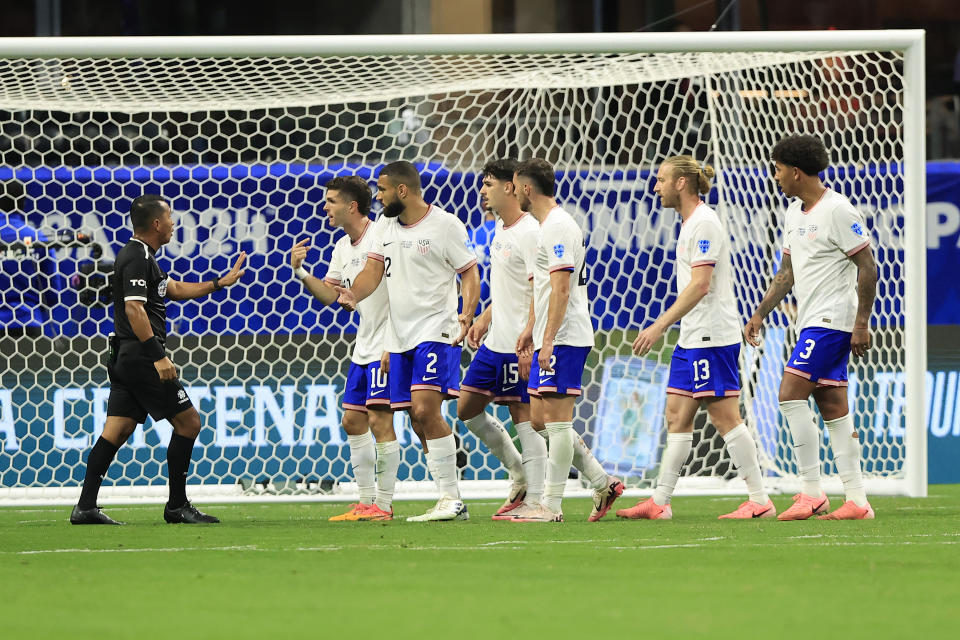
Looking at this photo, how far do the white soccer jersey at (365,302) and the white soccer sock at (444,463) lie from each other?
643 mm

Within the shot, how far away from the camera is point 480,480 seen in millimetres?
10852

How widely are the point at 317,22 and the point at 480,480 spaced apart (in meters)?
9.94

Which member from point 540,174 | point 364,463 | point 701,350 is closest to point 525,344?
point 540,174

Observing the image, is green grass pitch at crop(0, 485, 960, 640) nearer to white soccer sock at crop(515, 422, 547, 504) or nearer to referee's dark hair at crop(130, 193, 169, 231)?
white soccer sock at crop(515, 422, 547, 504)

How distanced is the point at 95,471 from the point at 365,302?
1.83 meters

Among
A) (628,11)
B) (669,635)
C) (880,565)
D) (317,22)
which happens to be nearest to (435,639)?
(669,635)

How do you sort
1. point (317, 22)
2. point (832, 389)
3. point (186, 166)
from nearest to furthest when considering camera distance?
point (832, 389)
point (186, 166)
point (317, 22)

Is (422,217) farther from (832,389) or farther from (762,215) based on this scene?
(762,215)

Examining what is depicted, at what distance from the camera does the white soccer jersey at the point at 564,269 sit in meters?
7.75

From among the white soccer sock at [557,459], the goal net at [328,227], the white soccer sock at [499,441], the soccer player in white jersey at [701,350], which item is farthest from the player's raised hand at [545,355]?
the goal net at [328,227]

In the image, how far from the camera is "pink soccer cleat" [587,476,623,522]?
26.8ft

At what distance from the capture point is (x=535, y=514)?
317 inches

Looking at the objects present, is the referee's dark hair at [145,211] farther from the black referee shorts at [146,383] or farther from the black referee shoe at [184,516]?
the black referee shoe at [184,516]

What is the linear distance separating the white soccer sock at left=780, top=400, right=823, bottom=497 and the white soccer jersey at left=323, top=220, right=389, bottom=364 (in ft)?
7.62
